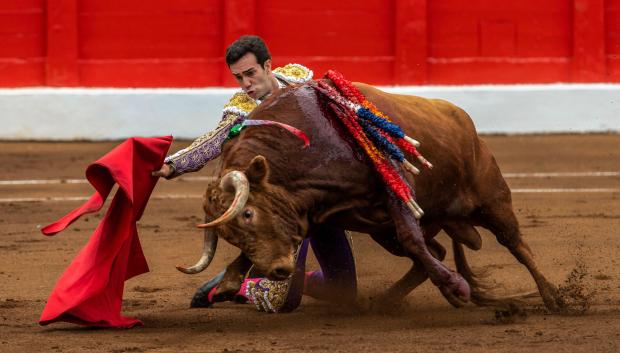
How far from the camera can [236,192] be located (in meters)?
4.49

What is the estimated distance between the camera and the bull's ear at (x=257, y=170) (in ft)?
15.0

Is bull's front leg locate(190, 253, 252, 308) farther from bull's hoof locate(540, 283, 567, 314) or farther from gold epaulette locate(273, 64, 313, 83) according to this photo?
bull's hoof locate(540, 283, 567, 314)

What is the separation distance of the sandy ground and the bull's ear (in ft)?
1.76

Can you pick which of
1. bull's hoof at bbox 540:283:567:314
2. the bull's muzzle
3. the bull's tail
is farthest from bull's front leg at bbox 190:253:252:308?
bull's hoof at bbox 540:283:567:314

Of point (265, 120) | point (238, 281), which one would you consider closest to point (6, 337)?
point (238, 281)

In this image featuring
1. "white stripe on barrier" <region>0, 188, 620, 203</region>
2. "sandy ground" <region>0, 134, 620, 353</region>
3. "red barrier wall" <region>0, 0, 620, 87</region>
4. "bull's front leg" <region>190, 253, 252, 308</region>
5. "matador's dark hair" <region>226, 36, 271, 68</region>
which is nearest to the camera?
"sandy ground" <region>0, 134, 620, 353</region>

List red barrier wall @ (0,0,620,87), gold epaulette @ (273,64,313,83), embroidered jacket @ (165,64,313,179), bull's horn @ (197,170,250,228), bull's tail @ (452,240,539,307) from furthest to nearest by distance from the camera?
red barrier wall @ (0,0,620,87) → bull's tail @ (452,240,539,307) → gold epaulette @ (273,64,313,83) → embroidered jacket @ (165,64,313,179) → bull's horn @ (197,170,250,228)

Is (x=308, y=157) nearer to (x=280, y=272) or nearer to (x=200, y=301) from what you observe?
(x=280, y=272)

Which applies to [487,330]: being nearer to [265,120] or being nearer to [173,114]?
[265,120]

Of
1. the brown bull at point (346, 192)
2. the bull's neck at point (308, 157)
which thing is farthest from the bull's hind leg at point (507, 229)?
the bull's neck at point (308, 157)

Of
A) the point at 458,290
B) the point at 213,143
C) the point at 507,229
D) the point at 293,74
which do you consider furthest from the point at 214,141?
the point at 507,229

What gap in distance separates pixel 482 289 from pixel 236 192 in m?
1.41

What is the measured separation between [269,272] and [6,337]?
3.19ft

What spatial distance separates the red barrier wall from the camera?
489 inches
